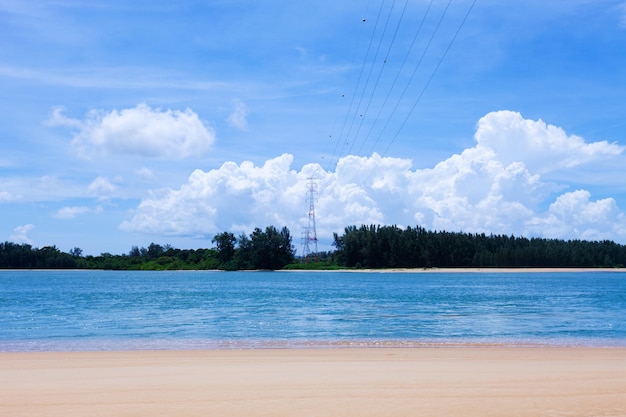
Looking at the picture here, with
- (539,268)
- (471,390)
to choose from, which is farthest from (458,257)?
(471,390)

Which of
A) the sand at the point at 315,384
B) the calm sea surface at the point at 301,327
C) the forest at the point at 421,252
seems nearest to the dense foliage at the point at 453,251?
the forest at the point at 421,252

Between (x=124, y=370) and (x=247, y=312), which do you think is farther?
(x=247, y=312)

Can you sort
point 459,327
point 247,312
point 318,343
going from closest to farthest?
1. point 318,343
2. point 459,327
3. point 247,312

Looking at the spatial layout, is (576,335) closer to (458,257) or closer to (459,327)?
(459,327)

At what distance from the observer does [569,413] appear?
10562mm

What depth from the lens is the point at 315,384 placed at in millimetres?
13555

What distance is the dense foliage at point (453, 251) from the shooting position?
175 meters

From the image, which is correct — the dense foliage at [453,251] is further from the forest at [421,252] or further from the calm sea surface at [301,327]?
the calm sea surface at [301,327]

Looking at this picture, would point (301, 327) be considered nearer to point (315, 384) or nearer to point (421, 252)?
point (315, 384)

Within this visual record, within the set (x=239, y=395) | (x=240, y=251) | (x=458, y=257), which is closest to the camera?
(x=239, y=395)

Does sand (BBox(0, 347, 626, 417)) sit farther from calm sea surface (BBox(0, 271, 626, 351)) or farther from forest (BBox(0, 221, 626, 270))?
forest (BBox(0, 221, 626, 270))

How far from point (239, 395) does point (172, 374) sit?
12.7 feet

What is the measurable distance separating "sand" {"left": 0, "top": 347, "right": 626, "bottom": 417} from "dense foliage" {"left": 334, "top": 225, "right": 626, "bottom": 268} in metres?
155

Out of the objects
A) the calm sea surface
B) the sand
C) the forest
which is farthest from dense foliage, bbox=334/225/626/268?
the sand
